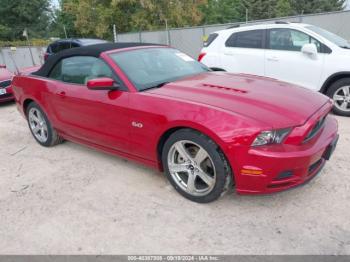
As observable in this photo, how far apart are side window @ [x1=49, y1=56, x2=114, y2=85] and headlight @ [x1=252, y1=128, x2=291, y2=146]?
1.84 m

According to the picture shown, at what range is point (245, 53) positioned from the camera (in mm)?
6512

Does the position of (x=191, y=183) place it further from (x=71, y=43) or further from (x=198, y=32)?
(x=198, y=32)

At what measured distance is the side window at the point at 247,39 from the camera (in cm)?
641

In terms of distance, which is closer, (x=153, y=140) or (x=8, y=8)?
(x=153, y=140)

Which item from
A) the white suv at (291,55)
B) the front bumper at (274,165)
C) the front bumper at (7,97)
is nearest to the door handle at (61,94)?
the front bumper at (274,165)

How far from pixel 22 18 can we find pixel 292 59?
1423 inches

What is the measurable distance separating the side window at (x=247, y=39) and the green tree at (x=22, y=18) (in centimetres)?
3339

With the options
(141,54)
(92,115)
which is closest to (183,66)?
(141,54)

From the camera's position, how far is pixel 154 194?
340cm

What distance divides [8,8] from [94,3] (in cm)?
1839

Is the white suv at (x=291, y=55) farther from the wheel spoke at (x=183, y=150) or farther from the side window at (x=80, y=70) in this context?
the wheel spoke at (x=183, y=150)

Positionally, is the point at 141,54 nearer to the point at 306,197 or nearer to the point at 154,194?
the point at 154,194

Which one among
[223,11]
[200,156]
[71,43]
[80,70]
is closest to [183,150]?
[200,156]

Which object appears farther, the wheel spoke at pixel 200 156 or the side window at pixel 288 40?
the side window at pixel 288 40
